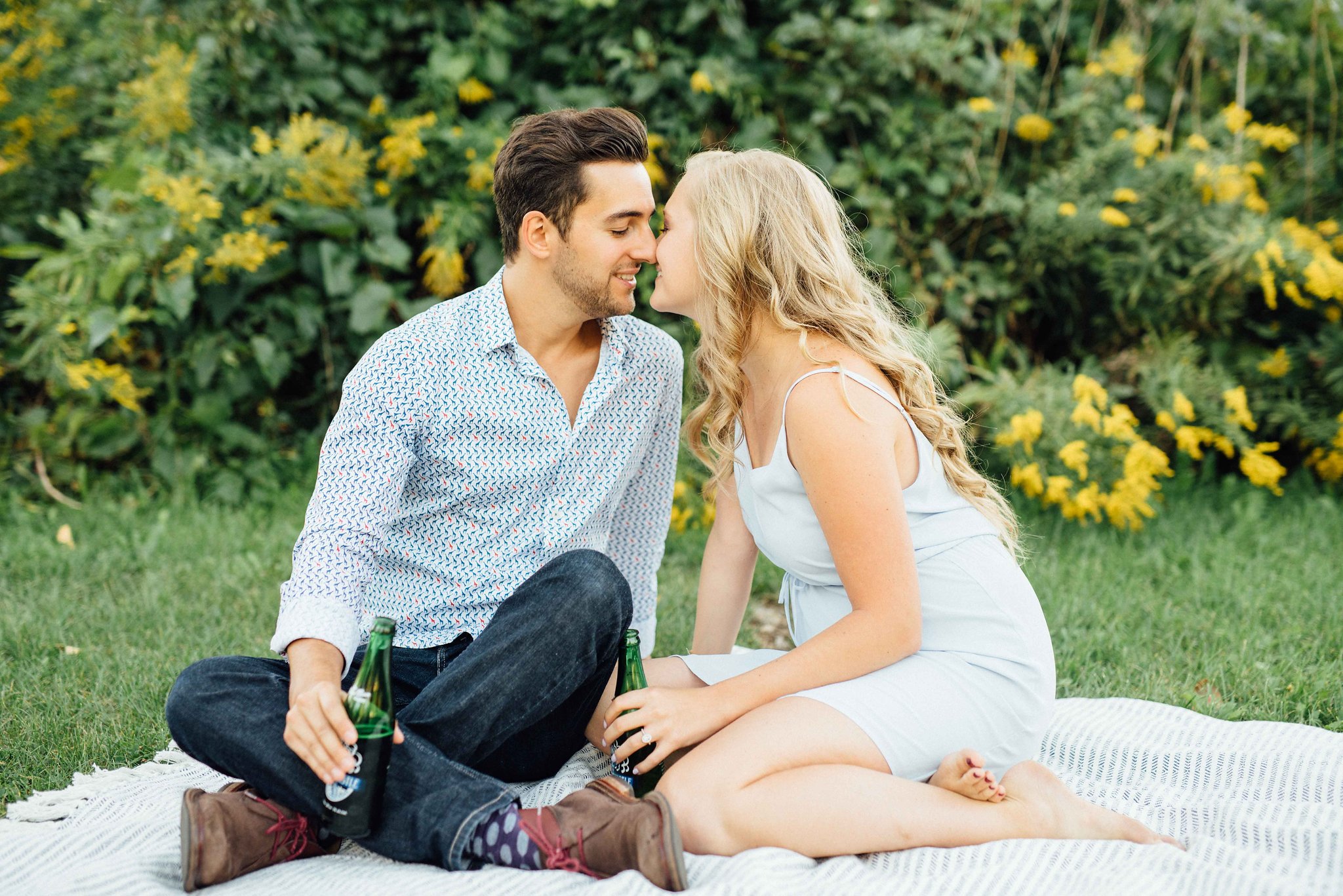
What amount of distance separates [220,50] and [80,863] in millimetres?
3841

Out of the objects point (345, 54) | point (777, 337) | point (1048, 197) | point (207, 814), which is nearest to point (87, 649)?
point (207, 814)

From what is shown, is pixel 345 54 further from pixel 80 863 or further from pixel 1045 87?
pixel 80 863

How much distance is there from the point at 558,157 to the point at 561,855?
1.59 metres

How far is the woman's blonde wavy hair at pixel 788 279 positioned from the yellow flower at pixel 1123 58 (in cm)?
334

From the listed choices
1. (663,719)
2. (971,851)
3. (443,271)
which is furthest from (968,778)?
(443,271)

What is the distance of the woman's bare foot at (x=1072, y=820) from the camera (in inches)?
85.5

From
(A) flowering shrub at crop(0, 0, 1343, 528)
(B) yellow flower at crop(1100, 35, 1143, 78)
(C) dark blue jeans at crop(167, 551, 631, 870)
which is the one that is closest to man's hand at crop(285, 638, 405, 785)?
(C) dark blue jeans at crop(167, 551, 631, 870)

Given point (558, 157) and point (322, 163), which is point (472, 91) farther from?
point (558, 157)

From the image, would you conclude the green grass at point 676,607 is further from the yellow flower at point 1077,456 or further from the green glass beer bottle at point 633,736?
the green glass beer bottle at point 633,736

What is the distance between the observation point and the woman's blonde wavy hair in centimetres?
238

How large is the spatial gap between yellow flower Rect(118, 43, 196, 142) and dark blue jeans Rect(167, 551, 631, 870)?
3315 millimetres

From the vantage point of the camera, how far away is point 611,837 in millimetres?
2004

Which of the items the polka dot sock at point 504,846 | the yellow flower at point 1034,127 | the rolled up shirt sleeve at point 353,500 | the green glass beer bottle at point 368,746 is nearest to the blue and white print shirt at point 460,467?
the rolled up shirt sleeve at point 353,500

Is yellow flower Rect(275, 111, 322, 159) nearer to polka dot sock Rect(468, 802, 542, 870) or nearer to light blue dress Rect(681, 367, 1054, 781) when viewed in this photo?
light blue dress Rect(681, 367, 1054, 781)
